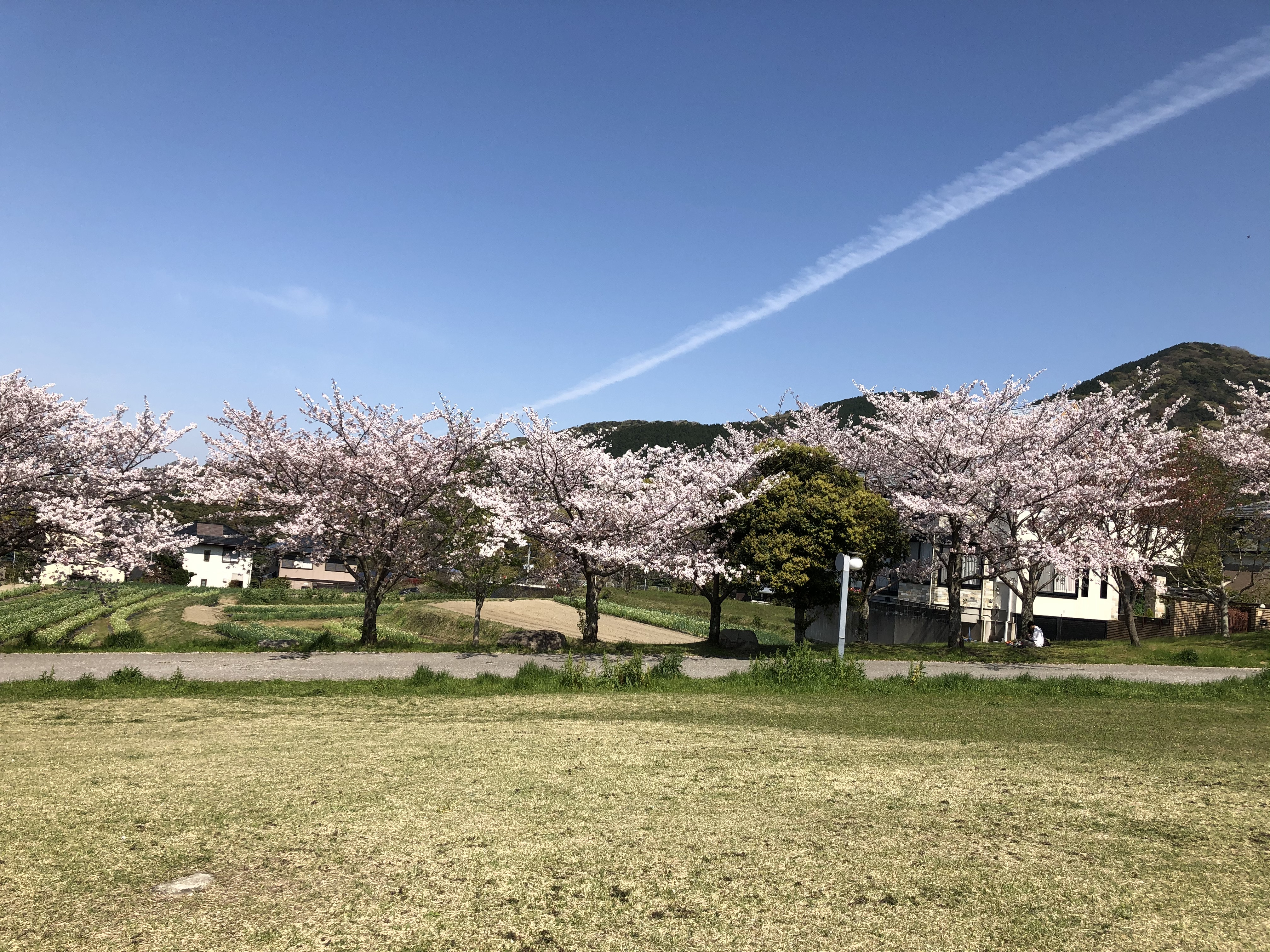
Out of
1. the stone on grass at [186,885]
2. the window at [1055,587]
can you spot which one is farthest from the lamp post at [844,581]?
the window at [1055,587]

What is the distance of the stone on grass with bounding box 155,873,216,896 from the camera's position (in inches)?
189

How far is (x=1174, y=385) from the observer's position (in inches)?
4104

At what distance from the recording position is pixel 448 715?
11.9 m

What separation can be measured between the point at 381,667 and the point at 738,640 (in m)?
14.0

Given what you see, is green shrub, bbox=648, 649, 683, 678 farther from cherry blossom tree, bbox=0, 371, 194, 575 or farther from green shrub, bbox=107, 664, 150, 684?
cherry blossom tree, bbox=0, 371, 194, 575

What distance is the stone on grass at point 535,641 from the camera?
24.4 m

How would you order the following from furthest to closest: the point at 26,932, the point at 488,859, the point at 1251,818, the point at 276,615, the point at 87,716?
the point at 276,615 < the point at 87,716 < the point at 1251,818 < the point at 488,859 < the point at 26,932

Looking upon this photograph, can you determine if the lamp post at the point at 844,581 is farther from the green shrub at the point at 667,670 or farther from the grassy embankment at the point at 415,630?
the grassy embankment at the point at 415,630

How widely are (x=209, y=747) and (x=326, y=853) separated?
14.3ft

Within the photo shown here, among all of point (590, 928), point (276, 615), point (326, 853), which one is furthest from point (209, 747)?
point (276, 615)

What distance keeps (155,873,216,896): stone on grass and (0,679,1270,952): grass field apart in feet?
0.27

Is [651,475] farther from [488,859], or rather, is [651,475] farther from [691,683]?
[488,859]

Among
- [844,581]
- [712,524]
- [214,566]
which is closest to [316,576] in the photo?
[214,566]

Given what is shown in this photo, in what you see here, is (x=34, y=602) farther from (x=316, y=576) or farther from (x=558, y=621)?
(x=316, y=576)
